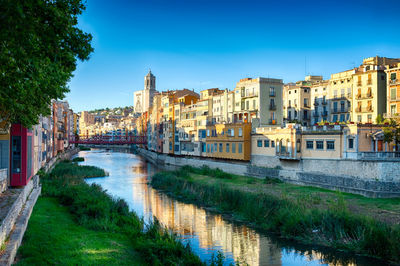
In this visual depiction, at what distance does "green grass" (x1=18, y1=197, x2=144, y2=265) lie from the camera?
1290 centimetres

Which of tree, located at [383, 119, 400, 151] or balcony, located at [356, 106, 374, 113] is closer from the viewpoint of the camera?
tree, located at [383, 119, 400, 151]

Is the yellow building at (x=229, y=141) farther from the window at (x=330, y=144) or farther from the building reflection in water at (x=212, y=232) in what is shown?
the building reflection in water at (x=212, y=232)

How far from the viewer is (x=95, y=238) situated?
16531 millimetres

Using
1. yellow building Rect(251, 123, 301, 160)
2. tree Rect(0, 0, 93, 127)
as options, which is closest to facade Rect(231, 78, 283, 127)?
yellow building Rect(251, 123, 301, 160)

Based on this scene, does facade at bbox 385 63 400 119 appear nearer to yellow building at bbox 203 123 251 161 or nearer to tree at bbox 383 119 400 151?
tree at bbox 383 119 400 151

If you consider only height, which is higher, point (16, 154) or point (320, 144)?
point (320, 144)

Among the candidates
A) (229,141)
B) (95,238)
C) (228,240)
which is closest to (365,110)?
(229,141)

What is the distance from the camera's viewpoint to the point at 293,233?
67.9 ft

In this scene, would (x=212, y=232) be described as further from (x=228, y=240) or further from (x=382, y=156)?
(x=382, y=156)

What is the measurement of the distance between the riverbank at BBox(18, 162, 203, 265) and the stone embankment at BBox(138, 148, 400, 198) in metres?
18.6

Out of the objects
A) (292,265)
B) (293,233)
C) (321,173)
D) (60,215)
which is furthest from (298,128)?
(60,215)

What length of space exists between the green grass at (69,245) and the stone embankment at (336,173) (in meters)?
20.9

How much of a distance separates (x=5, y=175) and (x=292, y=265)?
54.9 feet

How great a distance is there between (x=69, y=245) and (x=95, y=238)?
195 centimetres
